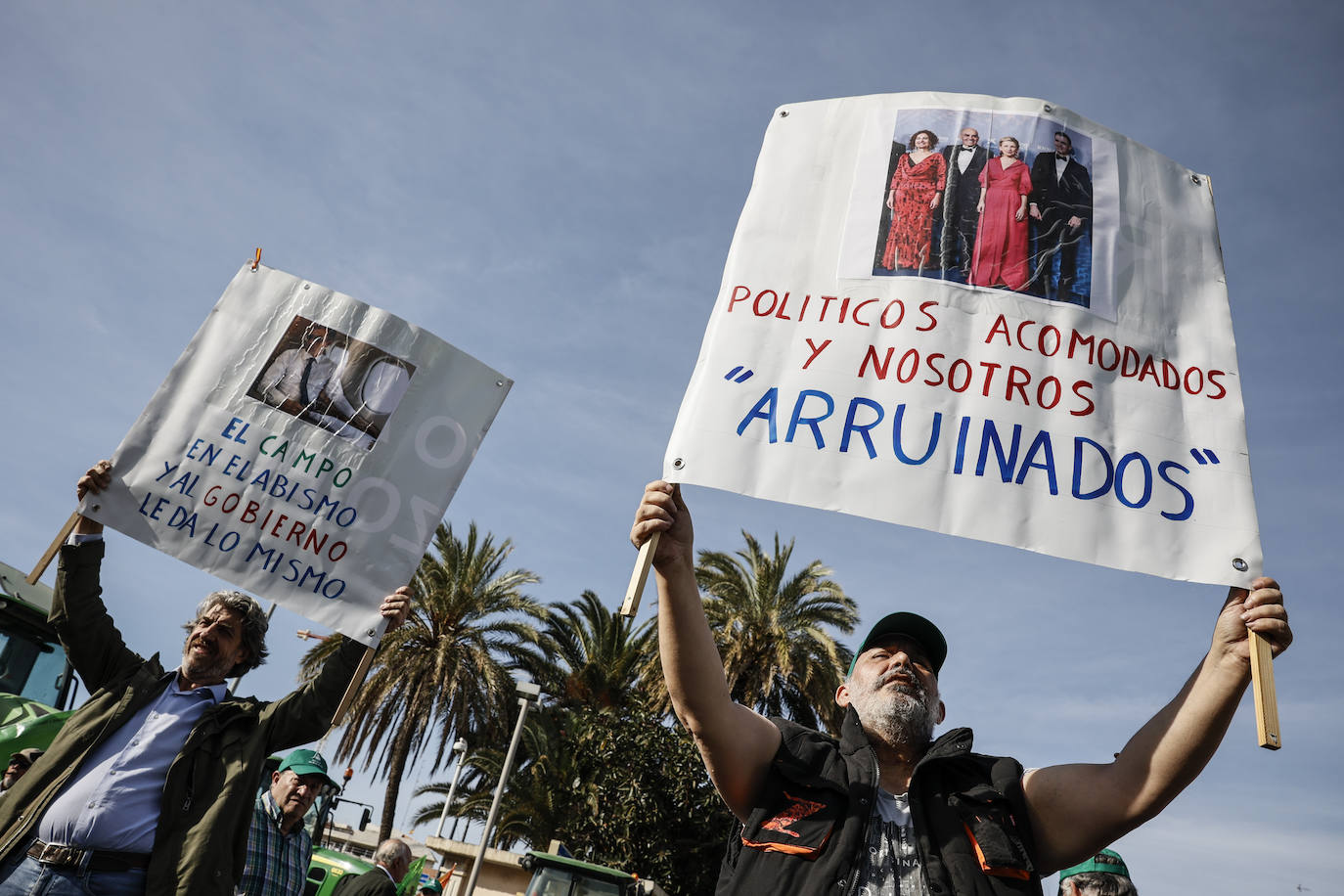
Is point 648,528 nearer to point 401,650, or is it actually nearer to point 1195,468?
point 1195,468

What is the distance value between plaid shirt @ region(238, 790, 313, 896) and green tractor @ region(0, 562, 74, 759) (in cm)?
373

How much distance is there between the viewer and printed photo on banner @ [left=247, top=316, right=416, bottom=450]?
4.96m

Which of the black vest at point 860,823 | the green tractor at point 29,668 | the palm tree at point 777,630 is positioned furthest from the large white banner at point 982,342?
the palm tree at point 777,630

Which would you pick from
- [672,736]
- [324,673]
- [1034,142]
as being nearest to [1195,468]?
[1034,142]

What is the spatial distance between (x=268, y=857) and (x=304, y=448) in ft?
7.80

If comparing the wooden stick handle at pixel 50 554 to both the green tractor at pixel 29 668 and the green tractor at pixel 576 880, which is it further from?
the green tractor at pixel 576 880

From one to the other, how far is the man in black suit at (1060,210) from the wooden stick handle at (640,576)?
1679mm

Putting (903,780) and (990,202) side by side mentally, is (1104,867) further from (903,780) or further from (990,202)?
(990,202)

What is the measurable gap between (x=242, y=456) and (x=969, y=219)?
3.63 metres

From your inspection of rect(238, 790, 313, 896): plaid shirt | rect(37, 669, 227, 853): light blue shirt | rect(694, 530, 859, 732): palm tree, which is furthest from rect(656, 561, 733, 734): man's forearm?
rect(694, 530, 859, 732): palm tree

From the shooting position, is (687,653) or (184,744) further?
(184,744)

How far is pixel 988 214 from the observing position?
3.45 m

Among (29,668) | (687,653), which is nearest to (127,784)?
(687,653)

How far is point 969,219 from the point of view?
3453 millimetres
